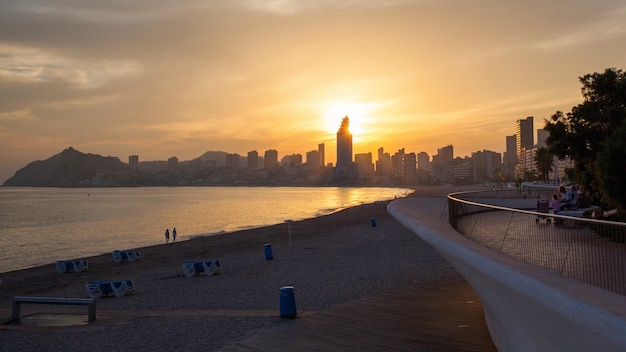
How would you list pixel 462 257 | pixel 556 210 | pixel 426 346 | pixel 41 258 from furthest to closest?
pixel 41 258 < pixel 556 210 < pixel 426 346 < pixel 462 257

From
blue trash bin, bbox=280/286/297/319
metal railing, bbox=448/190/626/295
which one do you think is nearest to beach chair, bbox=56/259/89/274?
blue trash bin, bbox=280/286/297/319

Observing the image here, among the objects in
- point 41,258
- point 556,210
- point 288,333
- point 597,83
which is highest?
point 597,83

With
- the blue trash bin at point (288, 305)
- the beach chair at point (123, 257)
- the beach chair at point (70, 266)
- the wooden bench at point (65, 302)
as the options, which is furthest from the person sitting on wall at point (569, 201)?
the beach chair at point (123, 257)

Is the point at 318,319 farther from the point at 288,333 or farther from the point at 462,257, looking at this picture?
the point at 462,257

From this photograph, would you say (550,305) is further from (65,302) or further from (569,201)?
(569,201)

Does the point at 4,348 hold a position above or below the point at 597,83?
below

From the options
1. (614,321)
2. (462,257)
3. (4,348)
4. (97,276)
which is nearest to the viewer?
(614,321)

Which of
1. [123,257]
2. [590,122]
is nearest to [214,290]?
[590,122]

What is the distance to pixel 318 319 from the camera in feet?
34.7

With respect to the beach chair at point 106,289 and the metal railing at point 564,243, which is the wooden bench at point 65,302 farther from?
the metal railing at point 564,243

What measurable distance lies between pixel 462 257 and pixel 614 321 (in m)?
2.13

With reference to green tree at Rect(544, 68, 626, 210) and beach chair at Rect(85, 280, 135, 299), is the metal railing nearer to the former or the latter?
green tree at Rect(544, 68, 626, 210)

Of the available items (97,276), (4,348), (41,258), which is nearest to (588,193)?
(4,348)

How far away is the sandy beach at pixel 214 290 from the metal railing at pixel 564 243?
546 centimetres
